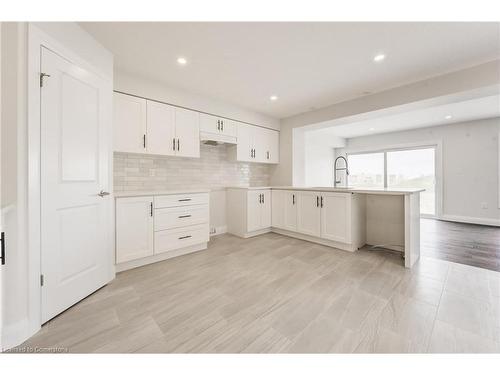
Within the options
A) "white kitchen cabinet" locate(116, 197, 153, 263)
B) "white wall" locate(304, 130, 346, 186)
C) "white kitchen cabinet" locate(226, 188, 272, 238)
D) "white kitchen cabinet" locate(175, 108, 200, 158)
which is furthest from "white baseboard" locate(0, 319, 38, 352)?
"white wall" locate(304, 130, 346, 186)

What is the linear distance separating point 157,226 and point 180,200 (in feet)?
1.48

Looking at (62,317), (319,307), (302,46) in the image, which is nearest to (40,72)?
(62,317)

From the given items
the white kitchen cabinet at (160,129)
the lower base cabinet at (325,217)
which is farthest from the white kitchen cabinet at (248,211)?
the white kitchen cabinet at (160,129)

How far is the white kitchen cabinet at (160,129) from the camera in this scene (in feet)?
9.54

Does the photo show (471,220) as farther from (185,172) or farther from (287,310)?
(185,172)

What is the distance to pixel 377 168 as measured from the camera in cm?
676

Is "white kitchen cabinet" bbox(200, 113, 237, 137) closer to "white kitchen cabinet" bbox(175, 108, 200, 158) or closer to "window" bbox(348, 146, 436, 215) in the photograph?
"white kitchen cabinet" bbox(175, 108, 200, 158)

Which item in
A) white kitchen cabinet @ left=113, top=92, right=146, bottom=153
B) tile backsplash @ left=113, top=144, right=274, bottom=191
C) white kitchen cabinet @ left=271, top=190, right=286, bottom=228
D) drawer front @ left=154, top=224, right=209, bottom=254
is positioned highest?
white kitchen cabinet @ left=113, top=92, right=146, bottom=153

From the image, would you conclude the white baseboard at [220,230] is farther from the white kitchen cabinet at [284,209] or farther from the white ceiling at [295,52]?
the white ceiling at [295,52]

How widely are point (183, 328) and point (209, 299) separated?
391mm

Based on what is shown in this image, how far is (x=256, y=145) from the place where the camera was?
4.30 meters

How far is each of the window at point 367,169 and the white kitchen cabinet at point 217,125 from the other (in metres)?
4.72

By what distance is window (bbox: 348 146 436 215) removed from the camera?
5.79 meters

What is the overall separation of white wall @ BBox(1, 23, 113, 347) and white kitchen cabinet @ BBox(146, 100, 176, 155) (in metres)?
→ 1.46
